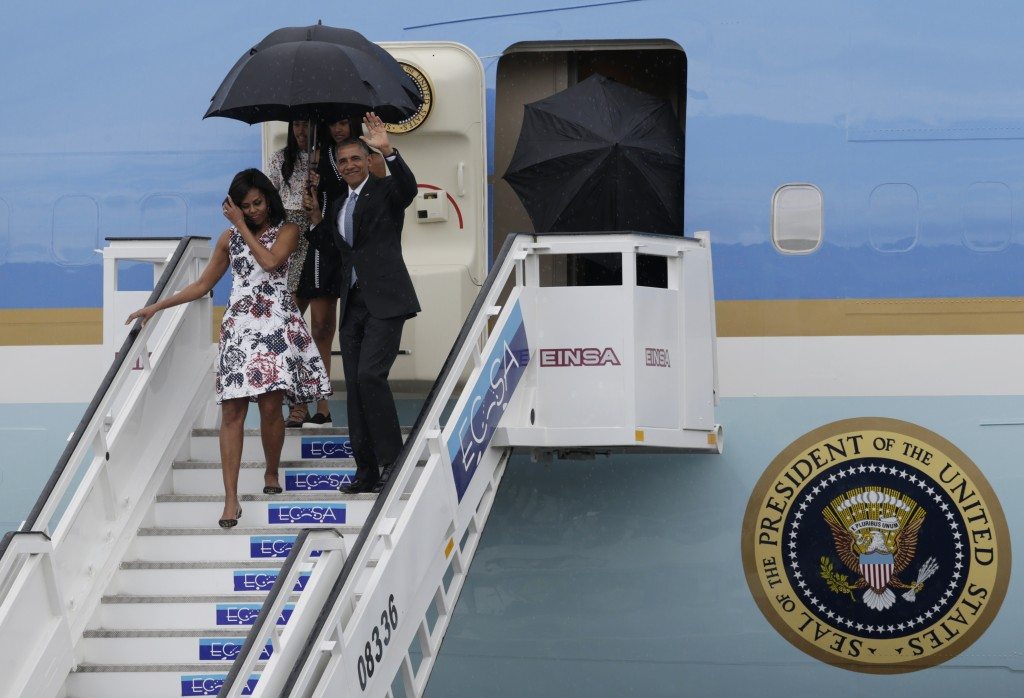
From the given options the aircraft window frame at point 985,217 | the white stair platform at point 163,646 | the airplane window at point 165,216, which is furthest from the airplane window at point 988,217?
the airplane window at point 165,216

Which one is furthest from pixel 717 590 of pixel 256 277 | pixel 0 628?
pixel 0 628

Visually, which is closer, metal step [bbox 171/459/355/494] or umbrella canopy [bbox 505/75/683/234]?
metal step [bbox 171/459/355/494]

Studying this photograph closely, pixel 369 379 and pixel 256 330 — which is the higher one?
pixel 256 330

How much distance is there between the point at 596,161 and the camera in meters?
7.24

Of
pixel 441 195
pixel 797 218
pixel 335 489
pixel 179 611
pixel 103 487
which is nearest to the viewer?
pixel 179 611

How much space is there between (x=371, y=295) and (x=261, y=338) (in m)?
0.63

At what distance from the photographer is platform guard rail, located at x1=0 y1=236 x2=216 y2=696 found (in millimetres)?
6086

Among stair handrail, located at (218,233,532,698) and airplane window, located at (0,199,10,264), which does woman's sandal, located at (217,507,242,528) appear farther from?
airplane window, located at (0,199,10,264)

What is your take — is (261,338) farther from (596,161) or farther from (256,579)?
(596,161)

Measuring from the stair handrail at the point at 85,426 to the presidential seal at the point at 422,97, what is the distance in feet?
4.21

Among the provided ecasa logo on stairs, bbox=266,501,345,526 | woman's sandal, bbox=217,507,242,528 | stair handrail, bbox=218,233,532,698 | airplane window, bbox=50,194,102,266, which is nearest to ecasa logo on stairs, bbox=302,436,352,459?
ecasa logo on stairs, bbox=266,501,345,526

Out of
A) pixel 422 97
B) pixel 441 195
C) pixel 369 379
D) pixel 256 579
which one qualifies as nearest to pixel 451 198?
pixel 441 195

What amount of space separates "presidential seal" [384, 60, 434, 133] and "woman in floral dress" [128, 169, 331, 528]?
1266mm

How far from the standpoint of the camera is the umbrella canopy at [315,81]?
6.46 m
